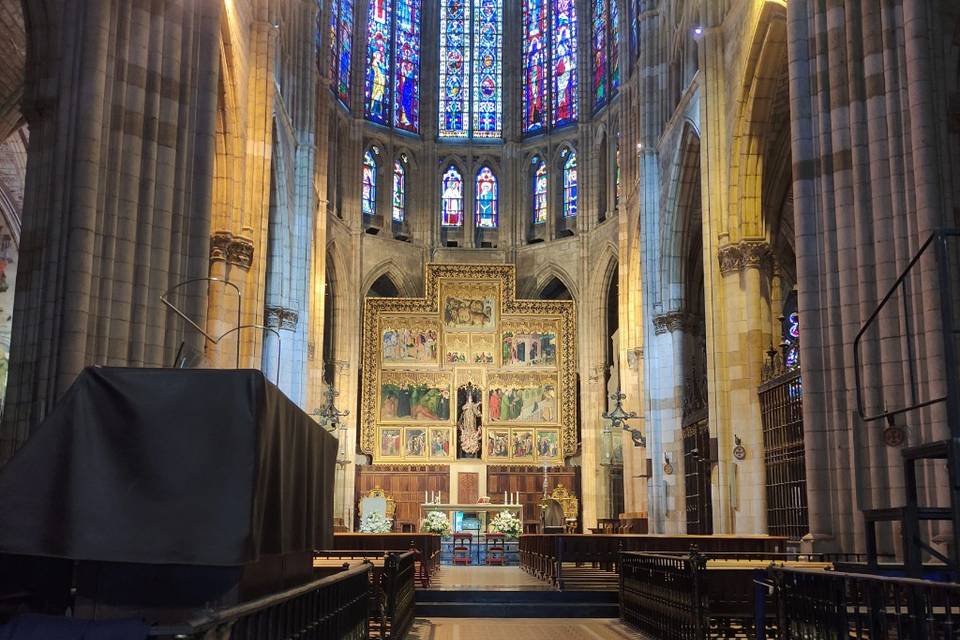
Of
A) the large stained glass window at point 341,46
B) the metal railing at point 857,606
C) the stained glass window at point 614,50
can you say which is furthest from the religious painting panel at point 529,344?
the metal railing at point 857,606

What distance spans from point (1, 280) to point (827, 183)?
21.8 meters

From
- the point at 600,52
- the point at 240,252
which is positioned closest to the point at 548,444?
the point at 600,52

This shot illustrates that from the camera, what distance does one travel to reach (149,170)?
46.4ft

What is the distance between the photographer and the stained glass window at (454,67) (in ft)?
145

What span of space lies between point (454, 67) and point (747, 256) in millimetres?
24777

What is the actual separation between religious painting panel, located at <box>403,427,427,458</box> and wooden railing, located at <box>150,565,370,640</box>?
28.8 m

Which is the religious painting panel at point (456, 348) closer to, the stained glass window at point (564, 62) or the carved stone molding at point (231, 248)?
the stained glass window at point (564, 62)

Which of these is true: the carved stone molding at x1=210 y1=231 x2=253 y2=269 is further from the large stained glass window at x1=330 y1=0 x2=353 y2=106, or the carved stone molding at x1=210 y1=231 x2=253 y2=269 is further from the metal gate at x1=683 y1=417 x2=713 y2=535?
the large stained glass window at x1=330 y1=0 x2=353 y2=106

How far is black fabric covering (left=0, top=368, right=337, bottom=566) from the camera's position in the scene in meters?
4.73

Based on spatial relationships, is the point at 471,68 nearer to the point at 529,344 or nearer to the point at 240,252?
the point at 529,344

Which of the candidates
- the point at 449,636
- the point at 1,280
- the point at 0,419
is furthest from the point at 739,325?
the point at 1,280

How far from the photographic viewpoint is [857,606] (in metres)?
5.99

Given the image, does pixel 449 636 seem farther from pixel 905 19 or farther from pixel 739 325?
pixel 739 325

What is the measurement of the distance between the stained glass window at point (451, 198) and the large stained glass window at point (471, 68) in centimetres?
184
